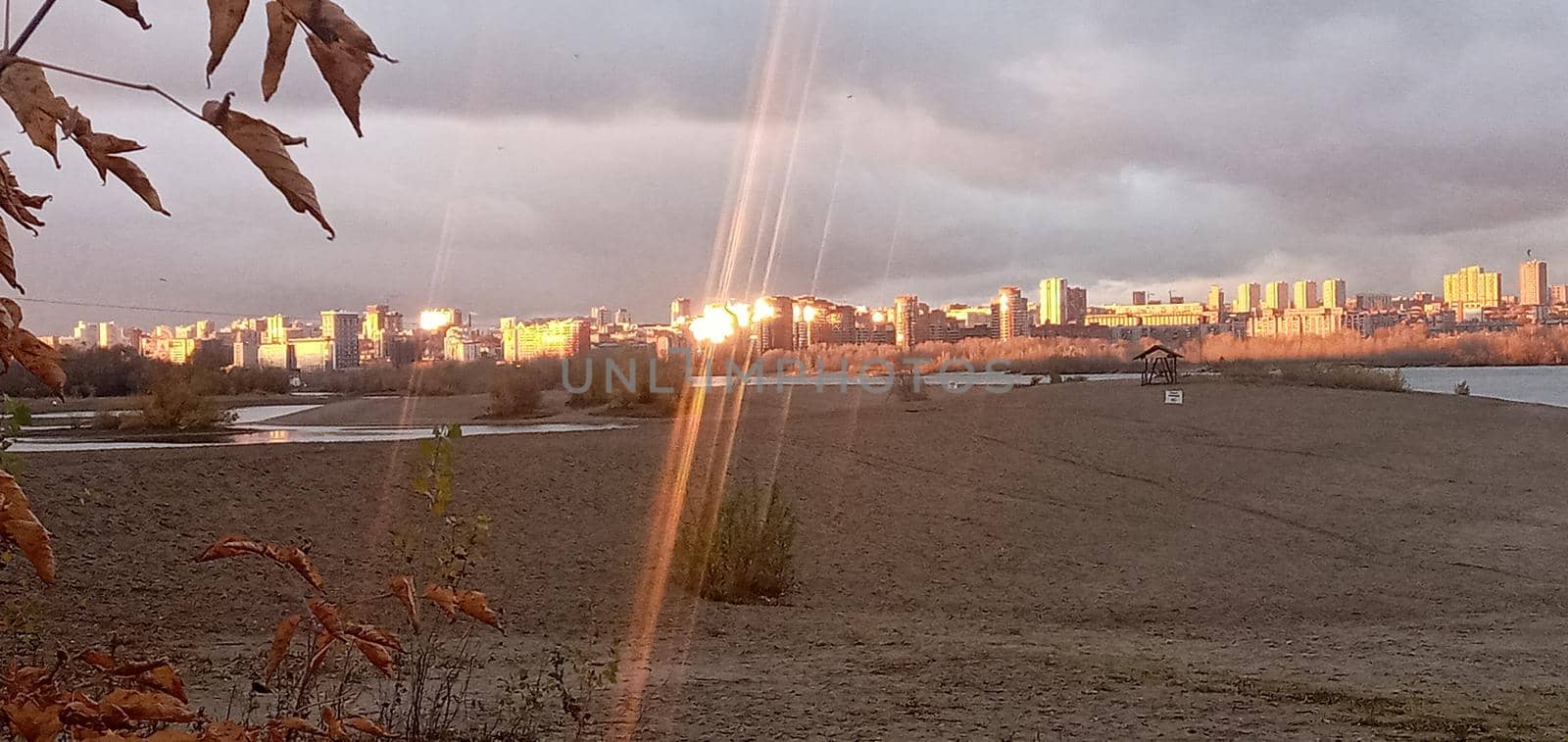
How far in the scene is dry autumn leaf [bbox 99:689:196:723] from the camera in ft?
4.16

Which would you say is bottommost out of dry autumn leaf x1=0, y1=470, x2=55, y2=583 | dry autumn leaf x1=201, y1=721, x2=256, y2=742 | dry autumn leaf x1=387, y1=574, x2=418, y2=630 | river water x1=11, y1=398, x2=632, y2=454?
river water x1=11, y1=398, x2=632, y2=454

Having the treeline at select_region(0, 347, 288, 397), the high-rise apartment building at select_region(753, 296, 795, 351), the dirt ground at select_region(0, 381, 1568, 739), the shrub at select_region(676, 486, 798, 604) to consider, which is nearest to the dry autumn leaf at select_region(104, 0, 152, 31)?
the dirt ground at select_region(0, 381, 1568, 739)

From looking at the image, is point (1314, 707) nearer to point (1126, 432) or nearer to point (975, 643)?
point (975, 643)

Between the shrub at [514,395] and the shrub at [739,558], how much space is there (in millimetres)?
17994

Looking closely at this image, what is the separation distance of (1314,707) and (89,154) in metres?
5.75

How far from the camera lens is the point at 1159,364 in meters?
41.9

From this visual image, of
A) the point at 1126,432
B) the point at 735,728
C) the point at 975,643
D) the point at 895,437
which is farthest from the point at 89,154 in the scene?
the point at 1126,432

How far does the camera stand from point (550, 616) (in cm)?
812

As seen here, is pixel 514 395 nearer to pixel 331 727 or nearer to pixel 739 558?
pixel 739 558

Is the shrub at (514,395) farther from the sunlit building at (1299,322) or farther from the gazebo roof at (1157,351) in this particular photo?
the sunlit building at (1299,322)

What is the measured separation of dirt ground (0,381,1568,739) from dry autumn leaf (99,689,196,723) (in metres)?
3.79

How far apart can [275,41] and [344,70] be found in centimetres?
9

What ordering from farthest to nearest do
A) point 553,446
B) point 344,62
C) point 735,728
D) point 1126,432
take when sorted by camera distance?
point 1126,432 → point 553,446 → point 735,728 → point 344,62

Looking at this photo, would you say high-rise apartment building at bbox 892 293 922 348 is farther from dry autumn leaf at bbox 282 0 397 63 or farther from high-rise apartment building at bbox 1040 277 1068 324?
dry autumn leaf at bbox 282 0 397 63
